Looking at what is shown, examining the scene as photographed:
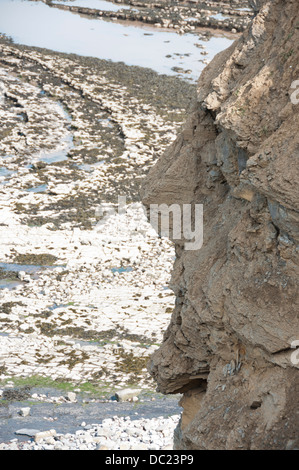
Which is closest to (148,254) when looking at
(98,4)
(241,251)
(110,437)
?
(110,437)

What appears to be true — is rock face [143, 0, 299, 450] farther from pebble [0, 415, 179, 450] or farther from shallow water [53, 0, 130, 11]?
shallow water [53, 0, 130, 11]

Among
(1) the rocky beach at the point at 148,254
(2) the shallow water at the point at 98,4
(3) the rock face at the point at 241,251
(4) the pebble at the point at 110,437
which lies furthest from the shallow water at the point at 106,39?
(3) the rock face at the point at 241,251

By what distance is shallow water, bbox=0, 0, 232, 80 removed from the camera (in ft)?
177

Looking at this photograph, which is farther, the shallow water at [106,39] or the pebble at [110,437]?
the shallow water at [106,39]

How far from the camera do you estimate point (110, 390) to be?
17.8 meters

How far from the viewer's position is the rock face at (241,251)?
7.17m

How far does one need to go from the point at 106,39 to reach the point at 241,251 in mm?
55042

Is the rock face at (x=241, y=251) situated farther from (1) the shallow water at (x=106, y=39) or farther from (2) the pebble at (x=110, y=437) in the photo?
(1) the shallow water at (x=106, y=39)

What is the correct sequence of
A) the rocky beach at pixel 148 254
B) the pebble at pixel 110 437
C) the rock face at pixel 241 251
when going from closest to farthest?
the rock face at pixel 241 251
the rocky beach at pixel 148 254
the pebble at pixel 110 437

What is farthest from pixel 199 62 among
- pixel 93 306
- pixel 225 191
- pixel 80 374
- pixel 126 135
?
pixel 225 191

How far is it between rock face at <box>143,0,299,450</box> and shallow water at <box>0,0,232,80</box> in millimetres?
41232

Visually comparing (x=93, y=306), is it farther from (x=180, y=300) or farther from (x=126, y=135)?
(x=126, y=135)

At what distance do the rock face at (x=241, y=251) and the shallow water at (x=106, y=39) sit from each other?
41232 mm

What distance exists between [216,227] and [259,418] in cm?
312
